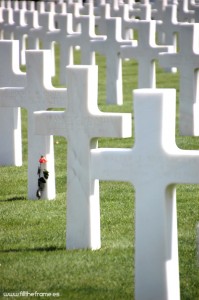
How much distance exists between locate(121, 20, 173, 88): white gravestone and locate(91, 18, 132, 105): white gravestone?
104cm

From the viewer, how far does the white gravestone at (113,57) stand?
56.0 ft

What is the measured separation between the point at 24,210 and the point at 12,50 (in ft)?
7.00

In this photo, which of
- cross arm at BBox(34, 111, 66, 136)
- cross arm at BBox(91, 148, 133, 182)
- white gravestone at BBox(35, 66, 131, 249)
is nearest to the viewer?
cross arm at BBox(91, 148, 133, 182)

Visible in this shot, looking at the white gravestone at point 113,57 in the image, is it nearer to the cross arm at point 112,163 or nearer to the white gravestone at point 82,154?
the white gravestone at point 82,154

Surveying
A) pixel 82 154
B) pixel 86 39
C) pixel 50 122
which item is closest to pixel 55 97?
→ pixel 50 122

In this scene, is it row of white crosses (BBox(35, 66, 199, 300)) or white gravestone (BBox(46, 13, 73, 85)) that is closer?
row of white crosses (BBox(35, 66, 199, 300))

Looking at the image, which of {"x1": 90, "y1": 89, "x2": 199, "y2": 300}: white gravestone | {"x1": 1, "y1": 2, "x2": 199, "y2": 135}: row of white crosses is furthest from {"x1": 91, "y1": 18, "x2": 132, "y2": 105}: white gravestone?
{"x1": 90, "y1": 89, "x2": 199, "y2": 300}: white gravestone

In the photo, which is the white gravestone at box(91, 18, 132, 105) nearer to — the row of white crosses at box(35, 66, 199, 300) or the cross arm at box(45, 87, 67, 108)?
the cross arm at box(45, 87, 67, 108)

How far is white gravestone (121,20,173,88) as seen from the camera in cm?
1559

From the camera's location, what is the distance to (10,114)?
1138 cm

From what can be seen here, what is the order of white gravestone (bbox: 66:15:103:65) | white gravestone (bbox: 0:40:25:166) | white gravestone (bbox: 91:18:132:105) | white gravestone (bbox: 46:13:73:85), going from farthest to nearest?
white gravestone (bbox: 46:13:73:85) → white gravestone (bbox: 66:15:103:65) → white gravestone (bbox: 91:18:132:105) → white gravestone (bbox: 0:40:25:166)

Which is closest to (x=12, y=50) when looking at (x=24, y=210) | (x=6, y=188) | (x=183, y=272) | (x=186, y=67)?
(x=6, y=188)

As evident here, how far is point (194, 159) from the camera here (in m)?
6.57

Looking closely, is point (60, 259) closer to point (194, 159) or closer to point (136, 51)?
point (194, 159)
